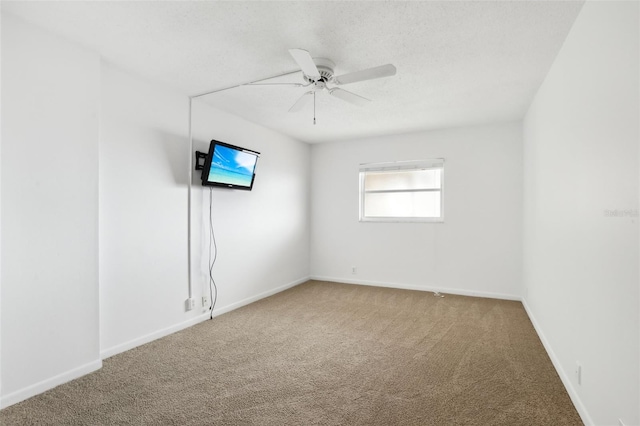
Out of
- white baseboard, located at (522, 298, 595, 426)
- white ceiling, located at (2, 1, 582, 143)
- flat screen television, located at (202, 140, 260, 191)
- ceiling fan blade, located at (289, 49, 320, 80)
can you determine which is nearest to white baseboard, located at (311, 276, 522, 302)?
white baseboard, located at (522, 298, 595, 426)

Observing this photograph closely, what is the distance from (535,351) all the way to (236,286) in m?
3.30

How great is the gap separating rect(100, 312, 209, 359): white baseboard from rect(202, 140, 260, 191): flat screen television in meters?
1.52

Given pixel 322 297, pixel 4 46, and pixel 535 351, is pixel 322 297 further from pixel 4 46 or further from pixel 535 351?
pixel 4 46

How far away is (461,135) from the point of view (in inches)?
190

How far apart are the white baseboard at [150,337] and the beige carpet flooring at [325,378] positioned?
8cm

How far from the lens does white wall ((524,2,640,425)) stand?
1.41 metres

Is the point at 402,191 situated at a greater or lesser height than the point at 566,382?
greater

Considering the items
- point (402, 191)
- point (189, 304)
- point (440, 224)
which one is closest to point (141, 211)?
point (189, 304)

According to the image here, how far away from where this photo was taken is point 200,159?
3639 mm

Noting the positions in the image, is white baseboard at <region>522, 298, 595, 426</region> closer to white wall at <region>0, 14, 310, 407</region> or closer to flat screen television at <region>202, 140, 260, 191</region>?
white wall at <region>0, 14, 310, 407</region>

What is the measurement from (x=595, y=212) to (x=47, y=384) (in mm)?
3662

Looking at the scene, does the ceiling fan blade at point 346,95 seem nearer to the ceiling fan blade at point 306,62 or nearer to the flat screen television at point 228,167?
the ceiling fan blade at point 306,62

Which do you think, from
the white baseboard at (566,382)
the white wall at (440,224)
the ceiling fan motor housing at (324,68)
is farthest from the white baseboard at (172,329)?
the white baseboard at (566,382)

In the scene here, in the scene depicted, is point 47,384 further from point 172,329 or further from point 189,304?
point 189,304
